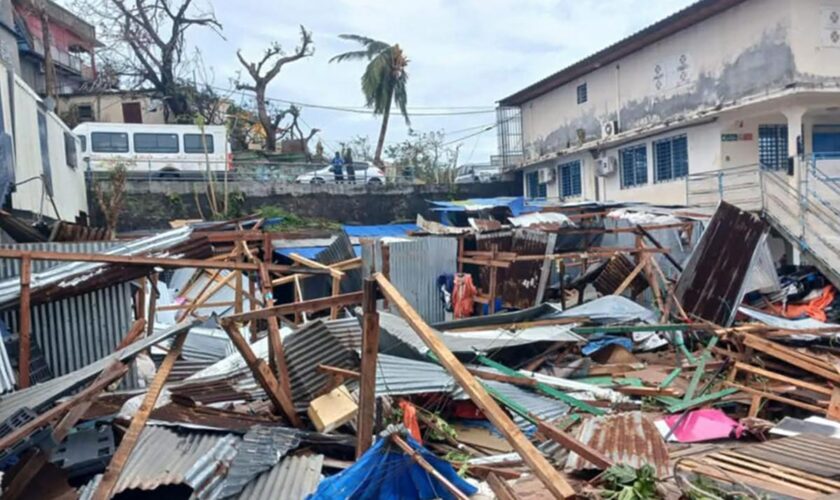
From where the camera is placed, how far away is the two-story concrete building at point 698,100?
15.3 m

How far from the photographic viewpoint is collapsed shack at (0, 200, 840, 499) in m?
3.96

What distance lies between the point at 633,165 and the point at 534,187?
6.08m

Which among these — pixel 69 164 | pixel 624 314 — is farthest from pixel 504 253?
pixel 69 164

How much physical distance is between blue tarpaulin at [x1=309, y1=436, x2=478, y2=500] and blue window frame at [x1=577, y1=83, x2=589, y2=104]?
2080 cm

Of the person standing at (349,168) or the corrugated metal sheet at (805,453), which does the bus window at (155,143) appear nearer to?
the person standing at (349,168)

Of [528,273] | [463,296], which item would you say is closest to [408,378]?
[463,296]

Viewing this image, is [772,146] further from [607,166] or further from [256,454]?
[256,454]

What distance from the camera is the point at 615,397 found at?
274 inches

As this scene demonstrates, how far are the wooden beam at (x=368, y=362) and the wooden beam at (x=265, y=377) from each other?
934mm

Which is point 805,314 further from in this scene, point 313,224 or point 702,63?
point 313,224

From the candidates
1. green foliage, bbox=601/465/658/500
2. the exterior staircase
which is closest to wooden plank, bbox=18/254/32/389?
green foliage, bbox=601/465/658/500

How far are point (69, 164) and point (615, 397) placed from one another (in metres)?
15.1

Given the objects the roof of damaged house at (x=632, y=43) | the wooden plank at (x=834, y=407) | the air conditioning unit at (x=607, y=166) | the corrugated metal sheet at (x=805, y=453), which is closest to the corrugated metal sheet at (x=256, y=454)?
the corrugated metal sheet at (x=805, y=453)

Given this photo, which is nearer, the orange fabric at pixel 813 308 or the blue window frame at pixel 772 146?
the orange fabric at pixel 813 308
